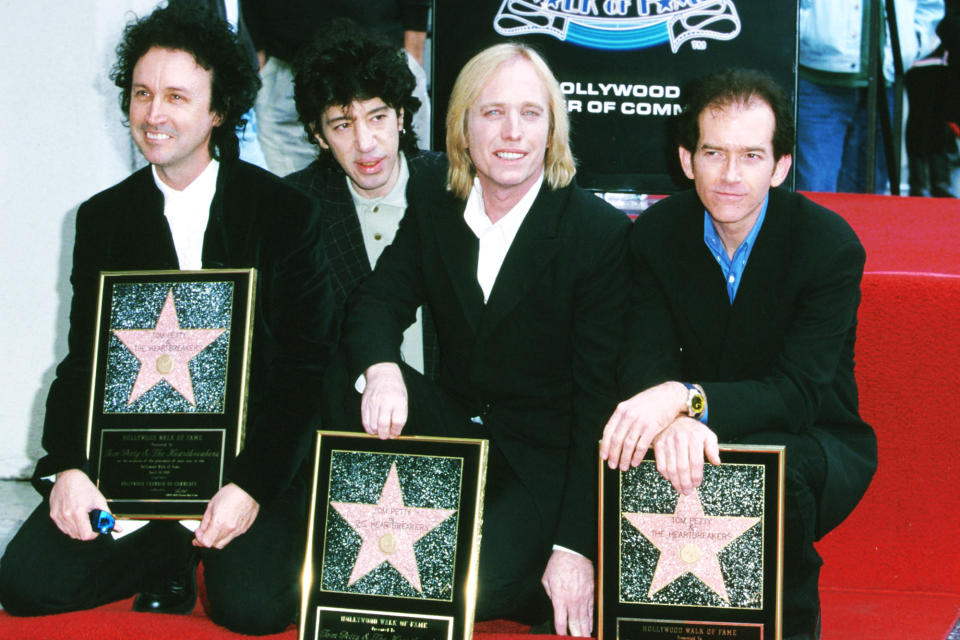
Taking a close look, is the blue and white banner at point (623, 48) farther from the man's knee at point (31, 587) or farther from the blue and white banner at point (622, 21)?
the man's knee at point (31, 587)

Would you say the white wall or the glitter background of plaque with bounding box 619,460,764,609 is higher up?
the white wall

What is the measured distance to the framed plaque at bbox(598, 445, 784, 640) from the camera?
152cm

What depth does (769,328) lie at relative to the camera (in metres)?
1.67

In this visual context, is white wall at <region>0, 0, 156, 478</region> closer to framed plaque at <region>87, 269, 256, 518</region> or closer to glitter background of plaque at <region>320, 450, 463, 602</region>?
framed plaque at <region>87, 269, 256, 518</region>

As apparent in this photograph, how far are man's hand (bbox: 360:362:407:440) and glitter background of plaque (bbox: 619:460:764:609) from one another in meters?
0.41

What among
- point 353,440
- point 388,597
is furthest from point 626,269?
point 388,597

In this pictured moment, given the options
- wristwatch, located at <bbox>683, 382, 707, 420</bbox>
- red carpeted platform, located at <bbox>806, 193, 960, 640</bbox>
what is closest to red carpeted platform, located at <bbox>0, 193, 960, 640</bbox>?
red carpeted platform, located at <bbox>806, 193, 960, 640</bbox>

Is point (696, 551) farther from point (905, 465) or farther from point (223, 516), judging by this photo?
point (223, 516)

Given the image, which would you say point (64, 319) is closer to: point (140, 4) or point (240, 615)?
point (140, 4)

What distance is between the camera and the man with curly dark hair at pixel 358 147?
7.02 feet

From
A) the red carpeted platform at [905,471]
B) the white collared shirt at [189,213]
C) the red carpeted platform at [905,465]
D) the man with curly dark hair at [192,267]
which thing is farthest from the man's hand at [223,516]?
the red carpeted platform at [905,465]

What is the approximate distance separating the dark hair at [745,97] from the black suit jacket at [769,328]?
0.11 metres

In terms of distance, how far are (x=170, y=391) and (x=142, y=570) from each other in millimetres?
418

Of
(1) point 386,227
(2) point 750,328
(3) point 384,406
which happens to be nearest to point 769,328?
(2) point 750,328
